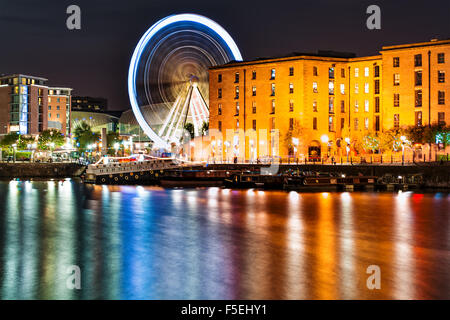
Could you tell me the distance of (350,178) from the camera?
53.9m

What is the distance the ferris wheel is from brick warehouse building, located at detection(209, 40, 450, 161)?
11.0 metres

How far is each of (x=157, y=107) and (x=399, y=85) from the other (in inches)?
1383

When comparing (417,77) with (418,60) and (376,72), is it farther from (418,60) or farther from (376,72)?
(376,72)

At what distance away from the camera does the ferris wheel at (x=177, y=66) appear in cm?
6756

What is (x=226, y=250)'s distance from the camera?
20.6 meters

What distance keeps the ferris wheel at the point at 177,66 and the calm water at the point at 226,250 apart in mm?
32541

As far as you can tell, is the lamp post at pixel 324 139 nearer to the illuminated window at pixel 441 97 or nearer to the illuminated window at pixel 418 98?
the illuminated window at pixel 418 98

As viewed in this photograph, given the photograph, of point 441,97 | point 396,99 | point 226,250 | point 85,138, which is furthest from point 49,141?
point 226,250

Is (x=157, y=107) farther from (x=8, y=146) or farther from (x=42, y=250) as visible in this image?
(x=8, y=146)

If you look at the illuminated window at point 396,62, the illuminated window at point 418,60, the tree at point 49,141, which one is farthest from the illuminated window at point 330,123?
the tree at point 49,141

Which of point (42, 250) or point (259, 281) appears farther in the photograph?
point (42, 250)

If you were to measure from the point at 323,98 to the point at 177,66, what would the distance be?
23662 millimetres

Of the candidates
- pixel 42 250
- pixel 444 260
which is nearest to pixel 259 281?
pixel 444 260
